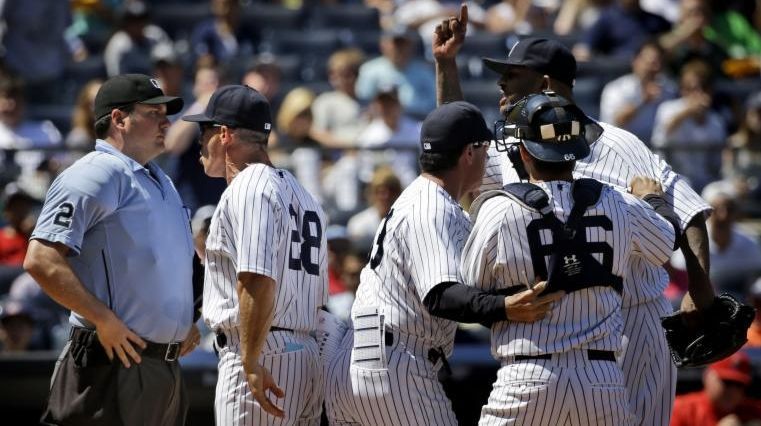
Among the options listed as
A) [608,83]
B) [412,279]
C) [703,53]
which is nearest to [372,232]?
[608,83]

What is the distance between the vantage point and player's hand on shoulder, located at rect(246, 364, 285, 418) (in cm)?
488

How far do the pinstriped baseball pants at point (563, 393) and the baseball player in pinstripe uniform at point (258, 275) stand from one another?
87 centimetres

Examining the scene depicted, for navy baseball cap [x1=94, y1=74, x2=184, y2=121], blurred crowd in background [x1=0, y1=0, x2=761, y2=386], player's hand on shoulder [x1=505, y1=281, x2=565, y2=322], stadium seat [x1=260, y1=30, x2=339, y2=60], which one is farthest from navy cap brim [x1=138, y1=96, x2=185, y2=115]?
stadium seat [x1=260, y1=30, x2=339, y2=60]

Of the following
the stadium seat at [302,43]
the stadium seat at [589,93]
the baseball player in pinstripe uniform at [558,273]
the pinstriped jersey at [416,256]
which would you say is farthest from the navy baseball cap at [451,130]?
the stadium seat at [302,43]

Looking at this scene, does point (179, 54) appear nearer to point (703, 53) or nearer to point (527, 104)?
point (703, 53)

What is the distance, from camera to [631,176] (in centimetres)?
536

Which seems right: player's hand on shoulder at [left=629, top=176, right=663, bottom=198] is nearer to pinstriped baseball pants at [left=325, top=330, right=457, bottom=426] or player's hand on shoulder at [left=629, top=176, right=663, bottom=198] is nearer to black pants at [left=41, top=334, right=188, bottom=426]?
pinstriped baseball pants at [left=325, top=330, right=457, bottom=426]

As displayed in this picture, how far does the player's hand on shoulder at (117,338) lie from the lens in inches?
197

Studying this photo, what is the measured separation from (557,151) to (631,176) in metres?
0.66

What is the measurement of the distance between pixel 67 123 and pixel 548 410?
8192 millimetres

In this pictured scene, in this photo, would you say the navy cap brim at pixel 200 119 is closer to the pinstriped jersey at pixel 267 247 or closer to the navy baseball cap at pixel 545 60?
the pinstriped jersey at pixel 267 247

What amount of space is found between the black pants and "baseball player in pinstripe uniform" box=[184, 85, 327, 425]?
0.94ft

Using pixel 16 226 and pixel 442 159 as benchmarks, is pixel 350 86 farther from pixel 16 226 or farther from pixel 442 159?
pixel 442 159

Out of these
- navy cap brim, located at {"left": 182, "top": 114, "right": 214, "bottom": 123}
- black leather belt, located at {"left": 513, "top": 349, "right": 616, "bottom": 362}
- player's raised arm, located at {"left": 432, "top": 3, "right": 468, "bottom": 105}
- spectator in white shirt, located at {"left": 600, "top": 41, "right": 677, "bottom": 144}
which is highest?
spectator in white shirt, located at {"left": 600, "top": 41, "right": 677, "bottom": 144}
